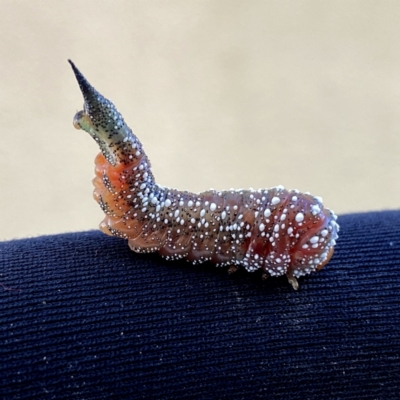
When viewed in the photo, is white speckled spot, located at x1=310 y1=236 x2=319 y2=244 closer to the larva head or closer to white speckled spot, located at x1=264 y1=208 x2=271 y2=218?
white speckled spot, located at x1=264 y1=208 x2=271 y2=218

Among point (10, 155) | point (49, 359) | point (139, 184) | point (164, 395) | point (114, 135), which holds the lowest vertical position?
point (164, 395)

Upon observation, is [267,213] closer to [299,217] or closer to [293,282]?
[299,217]

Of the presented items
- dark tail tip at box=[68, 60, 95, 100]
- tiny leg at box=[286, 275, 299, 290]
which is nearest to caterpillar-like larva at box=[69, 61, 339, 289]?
tiny leg at box=[286, 275, 299, 290]

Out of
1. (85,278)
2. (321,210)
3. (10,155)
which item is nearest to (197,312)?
(85,278)

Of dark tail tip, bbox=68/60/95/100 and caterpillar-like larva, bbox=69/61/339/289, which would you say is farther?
caterpillar-like larva, bbox=69/61/339/289

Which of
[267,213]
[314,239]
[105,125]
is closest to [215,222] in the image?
[267,213]

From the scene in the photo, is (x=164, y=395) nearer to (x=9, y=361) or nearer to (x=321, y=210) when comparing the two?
(x=9, y=361)
